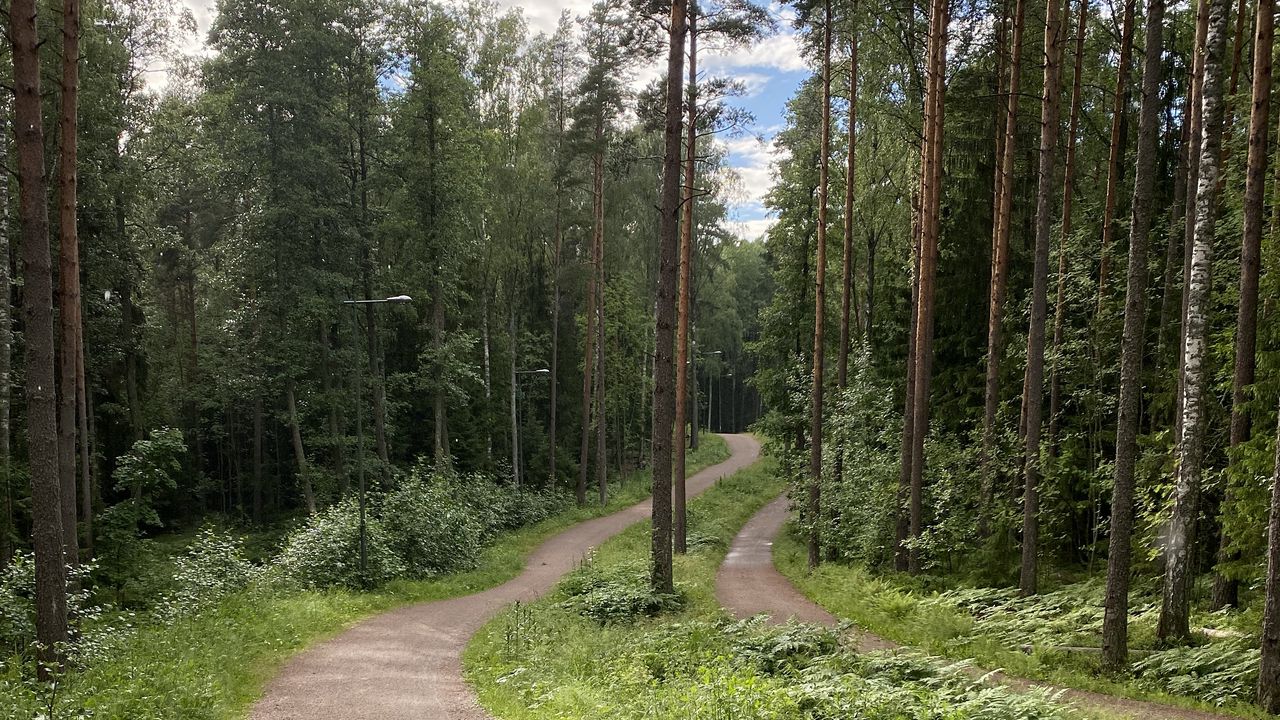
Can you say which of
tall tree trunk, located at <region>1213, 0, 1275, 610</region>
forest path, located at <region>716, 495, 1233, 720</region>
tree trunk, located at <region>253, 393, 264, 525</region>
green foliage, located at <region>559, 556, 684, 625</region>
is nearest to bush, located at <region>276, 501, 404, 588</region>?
green foliage, located at <region>559, 556, 684, 625</region>

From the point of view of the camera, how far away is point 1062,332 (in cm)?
1350

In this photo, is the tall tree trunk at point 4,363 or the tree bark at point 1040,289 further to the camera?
the tall tree trunk at point 4,363

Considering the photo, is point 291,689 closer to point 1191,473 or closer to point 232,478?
point 1191,473

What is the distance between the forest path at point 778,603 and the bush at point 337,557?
7950 mm

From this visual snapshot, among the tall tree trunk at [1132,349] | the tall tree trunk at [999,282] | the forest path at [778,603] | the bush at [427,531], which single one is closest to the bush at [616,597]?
the forest path at [778,603]

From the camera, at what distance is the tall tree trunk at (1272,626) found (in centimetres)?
643

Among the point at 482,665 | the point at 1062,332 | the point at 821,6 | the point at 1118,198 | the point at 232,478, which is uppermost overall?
the point at 821,6

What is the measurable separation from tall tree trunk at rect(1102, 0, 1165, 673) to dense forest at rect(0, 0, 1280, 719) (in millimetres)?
57

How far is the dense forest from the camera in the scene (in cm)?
817

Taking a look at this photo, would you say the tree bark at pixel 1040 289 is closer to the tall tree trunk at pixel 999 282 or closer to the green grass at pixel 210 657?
the tall tree trunk at pixel 999 282

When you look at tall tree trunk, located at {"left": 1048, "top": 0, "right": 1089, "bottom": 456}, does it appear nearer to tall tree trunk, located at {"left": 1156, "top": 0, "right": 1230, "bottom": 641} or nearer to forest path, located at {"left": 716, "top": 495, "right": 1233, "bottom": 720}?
tall tree trunk, located at {"left": 1156, "top": 0, "right": 1230, "bottom": 641}

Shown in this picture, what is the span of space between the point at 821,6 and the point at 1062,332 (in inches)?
353

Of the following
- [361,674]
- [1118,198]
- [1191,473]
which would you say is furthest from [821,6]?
[361,674]

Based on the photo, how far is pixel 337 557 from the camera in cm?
1675
